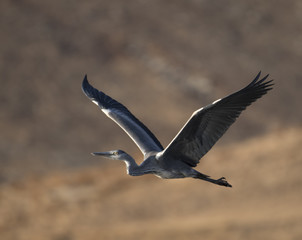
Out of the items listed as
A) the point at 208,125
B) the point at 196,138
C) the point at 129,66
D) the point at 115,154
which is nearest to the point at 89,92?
the point at 115,154

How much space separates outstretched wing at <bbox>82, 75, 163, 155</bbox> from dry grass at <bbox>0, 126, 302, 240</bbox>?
37.7 feet

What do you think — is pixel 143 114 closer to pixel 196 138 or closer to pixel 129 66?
pixel 129 66

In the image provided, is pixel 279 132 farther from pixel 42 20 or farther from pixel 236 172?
pixel 42 20

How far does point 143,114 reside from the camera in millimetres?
32344

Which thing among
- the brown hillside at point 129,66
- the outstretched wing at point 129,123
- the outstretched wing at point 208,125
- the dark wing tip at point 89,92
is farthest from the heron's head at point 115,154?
the brown hillside at point 129,66

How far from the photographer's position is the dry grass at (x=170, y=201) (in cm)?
2511

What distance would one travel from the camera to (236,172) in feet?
95.1

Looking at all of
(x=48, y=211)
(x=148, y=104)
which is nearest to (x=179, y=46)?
(x=148, y=104)

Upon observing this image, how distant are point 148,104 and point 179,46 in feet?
15.3

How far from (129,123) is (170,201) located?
15.8 m

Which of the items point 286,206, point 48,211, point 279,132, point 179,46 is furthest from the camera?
point 179,46

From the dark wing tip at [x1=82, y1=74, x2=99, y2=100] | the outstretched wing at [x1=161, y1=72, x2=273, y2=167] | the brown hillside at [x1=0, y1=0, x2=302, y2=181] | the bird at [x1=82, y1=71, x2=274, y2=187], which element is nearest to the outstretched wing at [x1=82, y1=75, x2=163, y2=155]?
the dark wing tip at [x1=82, y1=74, x2=99, y2=100]

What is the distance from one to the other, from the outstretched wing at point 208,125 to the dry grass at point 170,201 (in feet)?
45.2

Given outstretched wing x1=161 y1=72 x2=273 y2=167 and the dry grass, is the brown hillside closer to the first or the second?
the dry grass
